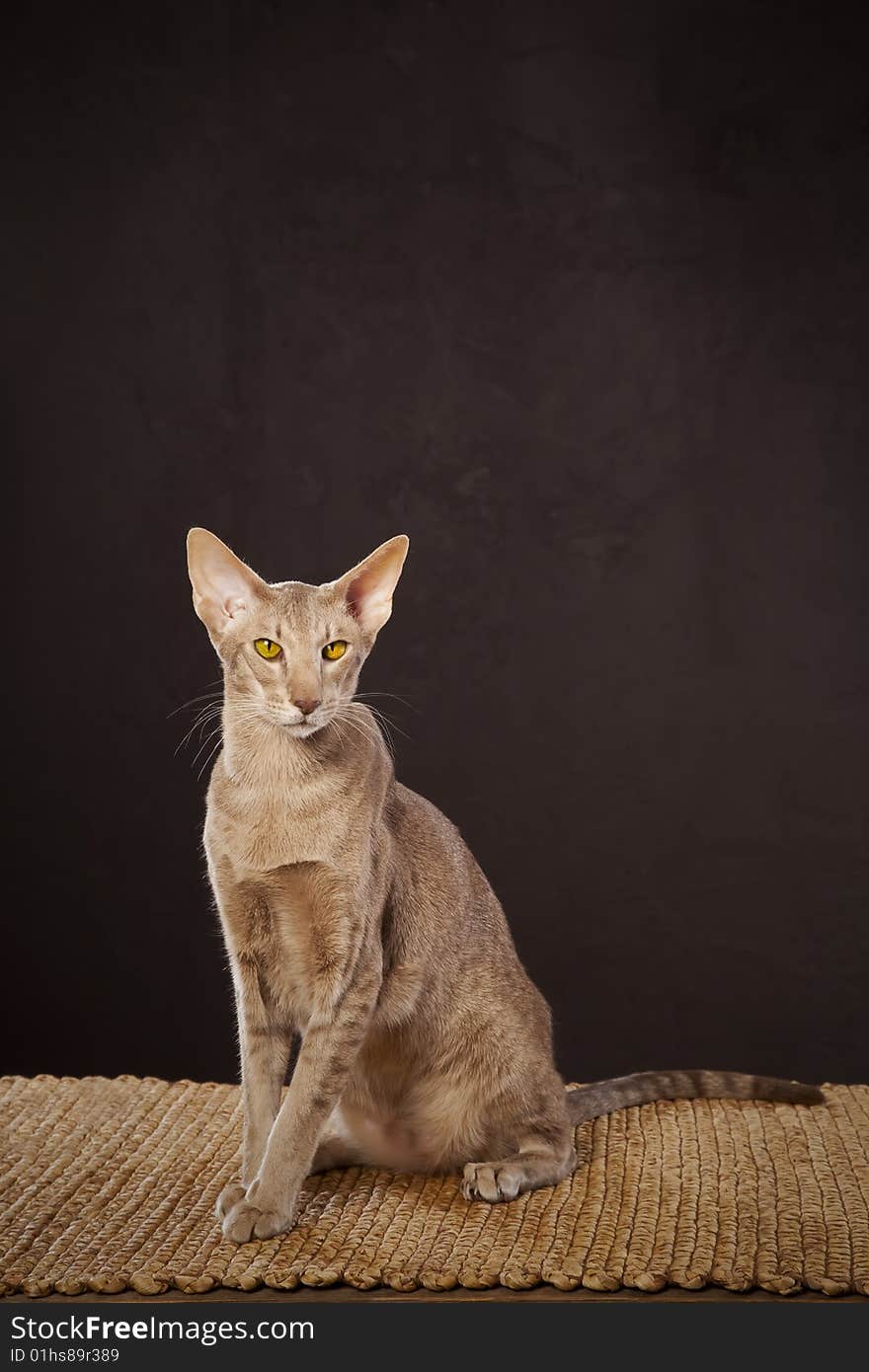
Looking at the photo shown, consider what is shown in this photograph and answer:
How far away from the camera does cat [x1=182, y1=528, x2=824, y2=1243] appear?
6.07ft

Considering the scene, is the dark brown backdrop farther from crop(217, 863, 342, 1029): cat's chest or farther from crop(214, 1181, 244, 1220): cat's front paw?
crop(214, 1181, 244, 1220): cat's front paw

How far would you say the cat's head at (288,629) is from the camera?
6.03 feet

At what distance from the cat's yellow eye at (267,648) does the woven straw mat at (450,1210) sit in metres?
0.68

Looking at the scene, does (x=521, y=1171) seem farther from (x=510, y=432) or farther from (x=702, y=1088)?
(x=510, y=432)

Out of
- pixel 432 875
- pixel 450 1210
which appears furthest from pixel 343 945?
pixel 450 1210

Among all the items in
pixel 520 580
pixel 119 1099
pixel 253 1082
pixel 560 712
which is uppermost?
pixel 520 580

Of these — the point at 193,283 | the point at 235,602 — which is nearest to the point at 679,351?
the point at 193,283

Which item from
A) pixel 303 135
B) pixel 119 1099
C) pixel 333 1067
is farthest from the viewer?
pixel 303 135

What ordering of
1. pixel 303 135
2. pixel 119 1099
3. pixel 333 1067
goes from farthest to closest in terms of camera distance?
1. pixel 303 135
2. pixel 119 1099
3. pixel 333 1067

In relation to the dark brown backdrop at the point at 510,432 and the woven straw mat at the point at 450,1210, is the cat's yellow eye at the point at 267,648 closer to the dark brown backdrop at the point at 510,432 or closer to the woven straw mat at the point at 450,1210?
the woven straw mat at the point at 450,1210

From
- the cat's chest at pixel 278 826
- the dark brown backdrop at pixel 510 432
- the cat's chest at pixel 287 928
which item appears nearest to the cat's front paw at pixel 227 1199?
the cat's chest at pixel 287 928

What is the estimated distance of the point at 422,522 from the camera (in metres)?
3.07

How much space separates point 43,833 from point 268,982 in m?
1.34

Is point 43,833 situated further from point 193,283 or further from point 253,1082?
point 253,1082
